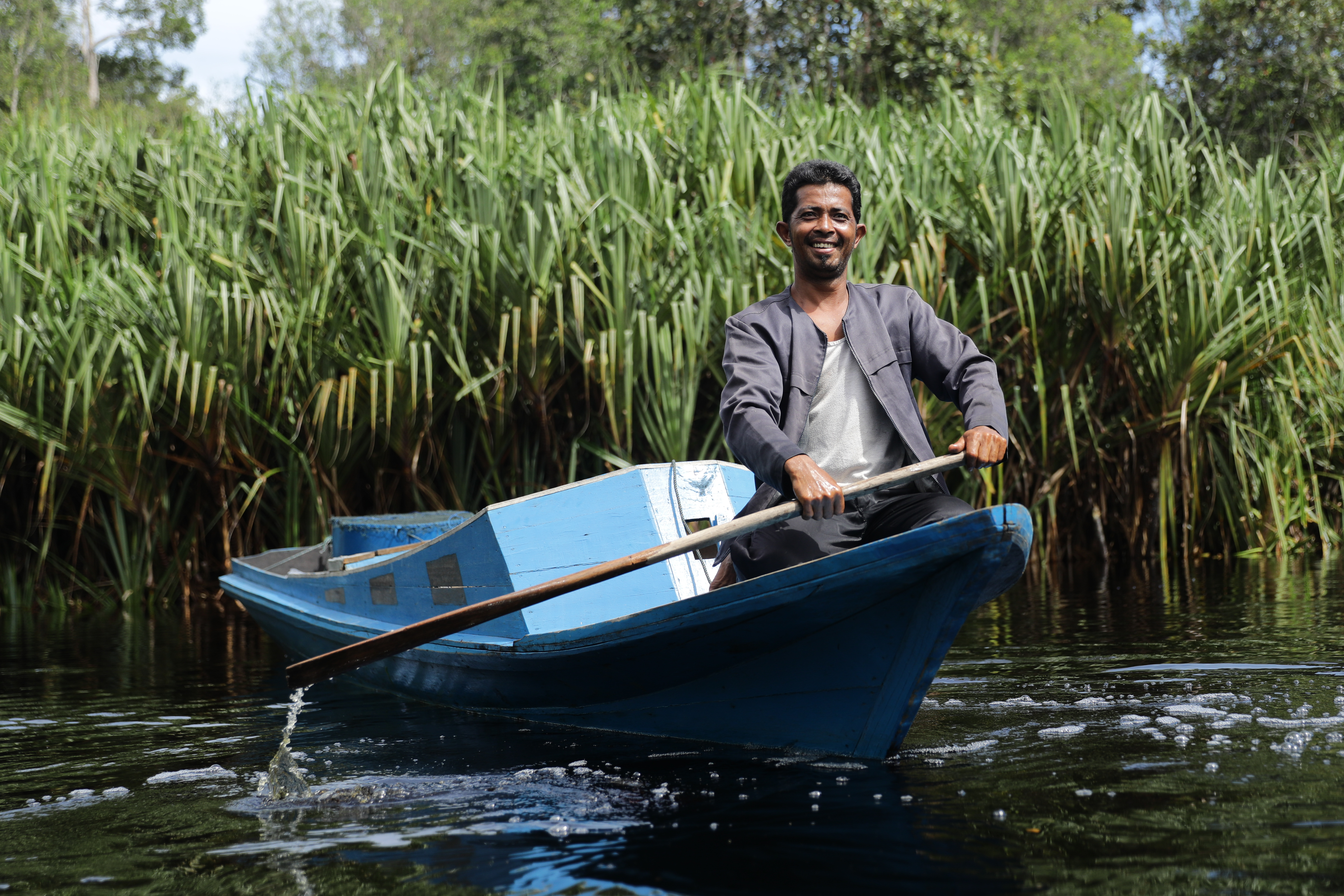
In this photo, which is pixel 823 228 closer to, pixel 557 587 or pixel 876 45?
pixel 557 587

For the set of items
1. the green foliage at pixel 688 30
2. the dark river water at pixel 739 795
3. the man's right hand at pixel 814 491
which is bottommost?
the dark river water at pixel 739 795

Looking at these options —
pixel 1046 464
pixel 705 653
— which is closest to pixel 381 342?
pixel 1046 464

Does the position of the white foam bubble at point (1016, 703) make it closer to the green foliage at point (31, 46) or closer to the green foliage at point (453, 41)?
the green foliage at point (453, 41)

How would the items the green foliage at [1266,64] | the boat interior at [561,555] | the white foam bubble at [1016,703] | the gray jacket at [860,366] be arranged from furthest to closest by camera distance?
the green foliage at [1266,64], the boat interior at [561,555], the white foam bubble at [1016,703], the gray jacket at [860,366]

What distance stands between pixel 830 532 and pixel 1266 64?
51.5ft

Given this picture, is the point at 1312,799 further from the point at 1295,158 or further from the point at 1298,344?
the point at 1295,158

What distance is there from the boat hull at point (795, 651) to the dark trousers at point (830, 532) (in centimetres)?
17

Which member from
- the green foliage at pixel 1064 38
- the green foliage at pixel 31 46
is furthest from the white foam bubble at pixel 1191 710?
the green foliage at pixel 31 46

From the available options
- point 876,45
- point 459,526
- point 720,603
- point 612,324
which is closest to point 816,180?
point 720,603

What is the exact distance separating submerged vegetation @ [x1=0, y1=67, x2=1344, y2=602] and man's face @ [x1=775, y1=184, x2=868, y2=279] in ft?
11.4

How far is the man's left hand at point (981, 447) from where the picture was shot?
2.85 metres

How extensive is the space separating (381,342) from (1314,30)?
1377 centimetres

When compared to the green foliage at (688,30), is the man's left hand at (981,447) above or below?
below

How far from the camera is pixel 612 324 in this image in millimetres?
6867
